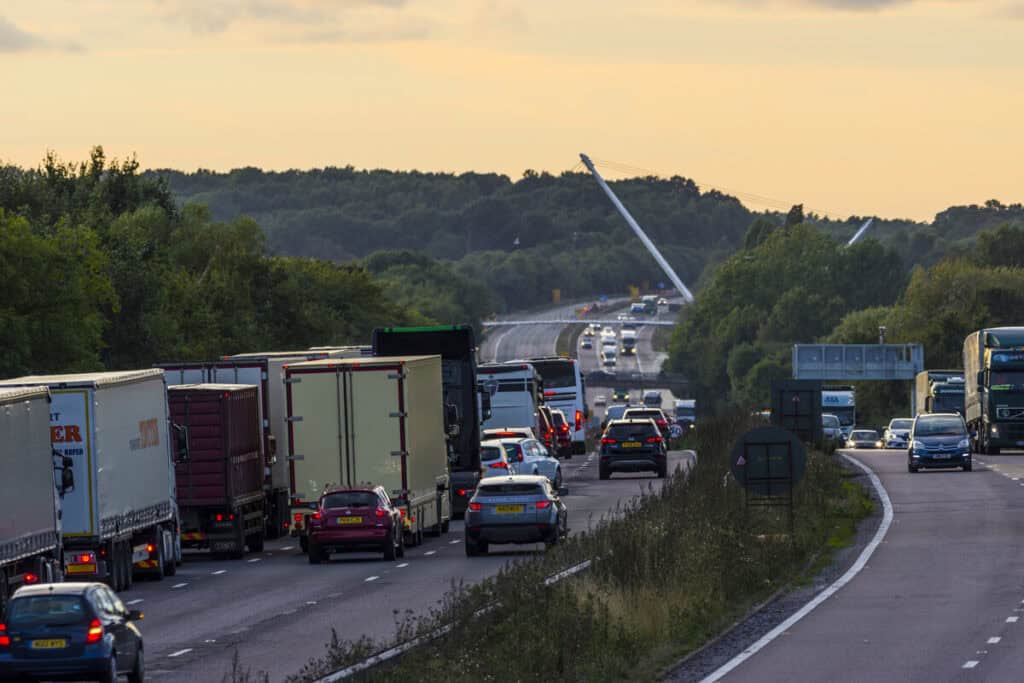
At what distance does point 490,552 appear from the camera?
3975cm

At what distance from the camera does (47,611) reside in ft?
67.2

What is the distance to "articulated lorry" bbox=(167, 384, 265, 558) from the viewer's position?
40000 mm

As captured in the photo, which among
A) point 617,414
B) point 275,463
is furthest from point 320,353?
point 617,414

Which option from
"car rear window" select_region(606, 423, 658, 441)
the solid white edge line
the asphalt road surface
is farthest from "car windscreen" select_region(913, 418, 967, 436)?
the asphalt road surface

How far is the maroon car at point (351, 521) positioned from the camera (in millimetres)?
37875

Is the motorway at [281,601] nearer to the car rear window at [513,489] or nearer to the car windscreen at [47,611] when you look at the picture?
the car rear window at [513,489]

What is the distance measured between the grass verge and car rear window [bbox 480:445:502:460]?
9154 mm

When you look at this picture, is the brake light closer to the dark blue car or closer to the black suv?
the black suv

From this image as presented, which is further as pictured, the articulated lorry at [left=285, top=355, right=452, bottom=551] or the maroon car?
the articulated lorry at [left=285, top=355, right=452, bottom=551]

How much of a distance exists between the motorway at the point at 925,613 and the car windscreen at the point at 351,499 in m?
8.60

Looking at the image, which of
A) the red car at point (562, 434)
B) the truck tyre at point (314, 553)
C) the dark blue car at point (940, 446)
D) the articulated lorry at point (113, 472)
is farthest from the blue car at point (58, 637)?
the red car at point (562, 434)

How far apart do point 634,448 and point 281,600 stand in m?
32.4

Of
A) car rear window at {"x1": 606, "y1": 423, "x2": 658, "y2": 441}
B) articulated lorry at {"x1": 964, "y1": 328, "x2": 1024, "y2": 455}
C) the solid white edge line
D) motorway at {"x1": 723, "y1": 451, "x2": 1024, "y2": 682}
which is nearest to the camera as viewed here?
motorway at {"x1": 723, "y1": 451, "x2": 1024, "y2": 682}

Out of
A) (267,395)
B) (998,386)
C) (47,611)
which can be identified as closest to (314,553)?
(267,395)
